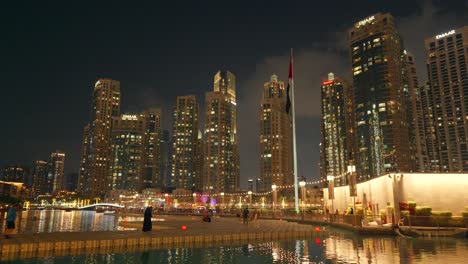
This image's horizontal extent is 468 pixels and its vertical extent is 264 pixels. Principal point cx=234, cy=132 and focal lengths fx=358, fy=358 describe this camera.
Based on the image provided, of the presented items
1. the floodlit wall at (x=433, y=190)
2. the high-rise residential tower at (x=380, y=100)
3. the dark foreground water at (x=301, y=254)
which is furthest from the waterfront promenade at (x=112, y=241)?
the high-rise residential tower at (x=380, y=100)

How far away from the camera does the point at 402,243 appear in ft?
78.1

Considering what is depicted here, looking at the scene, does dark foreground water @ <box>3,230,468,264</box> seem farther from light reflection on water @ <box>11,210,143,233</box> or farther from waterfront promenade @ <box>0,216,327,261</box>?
light reflection on water @ <box>11,210,143,233</box>

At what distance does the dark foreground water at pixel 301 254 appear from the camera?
55.5ft

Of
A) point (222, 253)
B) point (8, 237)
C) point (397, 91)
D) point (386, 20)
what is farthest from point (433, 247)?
point (386, 20)

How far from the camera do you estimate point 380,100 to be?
17850cm

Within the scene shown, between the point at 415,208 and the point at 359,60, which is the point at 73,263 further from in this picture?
the point at 359,60

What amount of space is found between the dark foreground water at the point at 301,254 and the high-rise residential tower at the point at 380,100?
162 meters

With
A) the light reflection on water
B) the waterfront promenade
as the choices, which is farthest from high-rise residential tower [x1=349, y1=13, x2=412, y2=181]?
the waterfront promenade

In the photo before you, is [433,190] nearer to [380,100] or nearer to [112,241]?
[112,241]

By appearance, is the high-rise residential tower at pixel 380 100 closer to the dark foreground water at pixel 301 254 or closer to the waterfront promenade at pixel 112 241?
the waterfront promenade at pixel 112 241

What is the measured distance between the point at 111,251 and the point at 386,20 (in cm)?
19397

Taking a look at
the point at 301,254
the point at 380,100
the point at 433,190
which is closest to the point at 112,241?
the point at 301,254

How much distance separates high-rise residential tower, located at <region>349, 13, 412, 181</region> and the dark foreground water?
16234 cm

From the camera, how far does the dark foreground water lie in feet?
55.5
